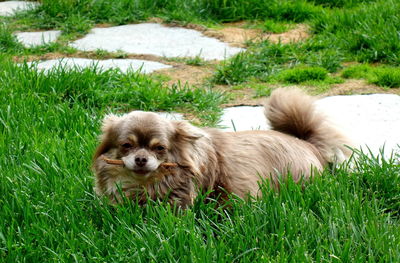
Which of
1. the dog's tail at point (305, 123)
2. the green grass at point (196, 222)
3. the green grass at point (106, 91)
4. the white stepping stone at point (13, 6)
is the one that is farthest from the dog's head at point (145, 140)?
the white stepping stone at point (13, 6)

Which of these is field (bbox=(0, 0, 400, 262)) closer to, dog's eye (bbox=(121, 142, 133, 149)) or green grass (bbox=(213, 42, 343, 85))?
green grass (bbox=(213, 42, 343, 85))

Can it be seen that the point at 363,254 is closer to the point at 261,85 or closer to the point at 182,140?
the point at 182,140

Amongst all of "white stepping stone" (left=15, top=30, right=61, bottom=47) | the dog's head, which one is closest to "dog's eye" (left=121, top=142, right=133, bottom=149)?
the dog's head

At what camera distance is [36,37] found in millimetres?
6316

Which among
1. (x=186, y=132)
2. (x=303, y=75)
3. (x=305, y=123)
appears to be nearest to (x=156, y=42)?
(x=303, y=75)

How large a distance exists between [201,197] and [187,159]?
0.73 feet

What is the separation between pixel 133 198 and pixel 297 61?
2.93 meters

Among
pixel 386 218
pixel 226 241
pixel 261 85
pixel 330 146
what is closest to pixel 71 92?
pixel 261 85

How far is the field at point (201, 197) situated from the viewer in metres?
2.47

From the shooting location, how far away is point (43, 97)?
168 inches

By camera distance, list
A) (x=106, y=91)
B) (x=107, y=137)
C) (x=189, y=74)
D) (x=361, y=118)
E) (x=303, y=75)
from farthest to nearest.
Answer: (x=189, y=74), (x=303, y=75), (x=106, y=91), (x=361, y=118), (x=107, y=137)

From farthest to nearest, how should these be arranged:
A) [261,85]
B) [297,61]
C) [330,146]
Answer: [297,61], [261,85], [330,146]

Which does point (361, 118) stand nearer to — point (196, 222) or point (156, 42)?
point (196, 222)

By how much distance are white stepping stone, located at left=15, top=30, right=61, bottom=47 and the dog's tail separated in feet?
9.76
